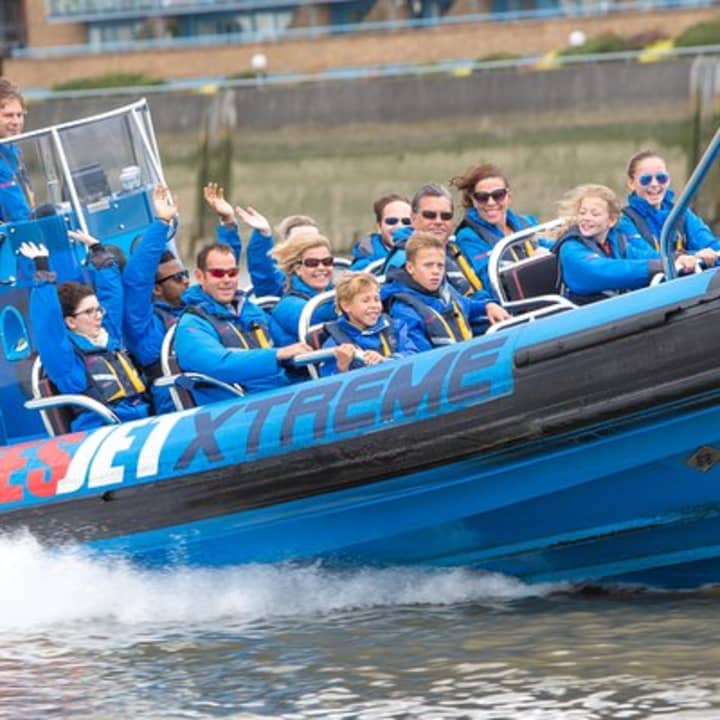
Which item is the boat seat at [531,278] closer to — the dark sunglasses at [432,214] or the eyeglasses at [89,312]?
the dark sunglasses at [432,214]

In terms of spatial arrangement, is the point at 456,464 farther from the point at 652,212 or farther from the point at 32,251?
the point at 652,212

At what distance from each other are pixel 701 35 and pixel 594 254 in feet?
89.7

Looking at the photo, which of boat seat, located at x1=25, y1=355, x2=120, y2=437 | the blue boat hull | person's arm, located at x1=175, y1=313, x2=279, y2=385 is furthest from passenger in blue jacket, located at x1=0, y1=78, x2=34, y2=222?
the blue boat hull

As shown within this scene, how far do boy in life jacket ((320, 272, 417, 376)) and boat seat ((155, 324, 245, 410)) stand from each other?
39 cm

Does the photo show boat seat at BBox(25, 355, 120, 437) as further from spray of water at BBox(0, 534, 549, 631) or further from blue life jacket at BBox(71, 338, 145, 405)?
spray of water at BBox(0, 534, 549, 631)

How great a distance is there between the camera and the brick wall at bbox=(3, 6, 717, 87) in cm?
3909

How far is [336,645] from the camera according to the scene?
6.76 metres

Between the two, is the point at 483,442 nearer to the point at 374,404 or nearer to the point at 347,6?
the point at 374,404

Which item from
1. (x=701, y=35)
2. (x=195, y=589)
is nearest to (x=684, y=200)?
(x=195, y=589)

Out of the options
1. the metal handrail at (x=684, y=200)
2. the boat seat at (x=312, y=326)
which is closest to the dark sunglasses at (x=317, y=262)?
the boat seat at (x=312, y=326)

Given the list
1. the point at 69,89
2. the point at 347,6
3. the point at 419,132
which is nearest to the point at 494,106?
the point at 419,132

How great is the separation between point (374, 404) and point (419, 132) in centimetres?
1899

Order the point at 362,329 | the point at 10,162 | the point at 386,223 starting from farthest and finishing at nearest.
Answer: the point at 386,223, the point at 10,162, the point at 362,329

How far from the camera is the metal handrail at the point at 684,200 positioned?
20.3 feet
